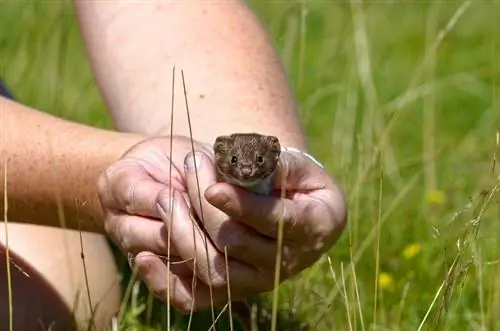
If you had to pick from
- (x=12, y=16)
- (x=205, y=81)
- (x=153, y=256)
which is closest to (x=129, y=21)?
(x=205, y=81)

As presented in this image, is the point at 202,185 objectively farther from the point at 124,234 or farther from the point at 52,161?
the point at 52,161

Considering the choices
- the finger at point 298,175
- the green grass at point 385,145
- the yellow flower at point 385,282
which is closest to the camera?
the finger at point 298,175

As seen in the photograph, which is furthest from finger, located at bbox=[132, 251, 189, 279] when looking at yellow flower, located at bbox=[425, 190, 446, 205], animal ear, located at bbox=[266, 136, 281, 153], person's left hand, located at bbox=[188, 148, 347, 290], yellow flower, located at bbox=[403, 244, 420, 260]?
yellow flower, located at bbox=[425, 190, 446, 205]

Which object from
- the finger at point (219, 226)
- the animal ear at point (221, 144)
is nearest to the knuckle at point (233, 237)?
the finger at point (219, 226)

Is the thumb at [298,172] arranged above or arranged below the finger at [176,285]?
above

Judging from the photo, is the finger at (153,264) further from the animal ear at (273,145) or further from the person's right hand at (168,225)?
the animal ear at (273,145)

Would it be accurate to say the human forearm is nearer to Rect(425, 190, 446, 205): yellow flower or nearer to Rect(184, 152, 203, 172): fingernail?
Rect(184, 152, 203, 172): fingernail
